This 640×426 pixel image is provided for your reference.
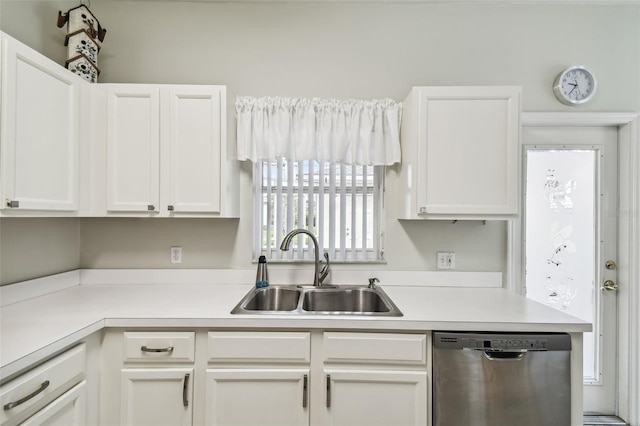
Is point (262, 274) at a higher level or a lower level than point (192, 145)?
lower

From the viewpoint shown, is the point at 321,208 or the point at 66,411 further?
the point at 321,208

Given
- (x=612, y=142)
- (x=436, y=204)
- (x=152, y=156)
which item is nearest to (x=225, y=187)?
(x=152, y=156)

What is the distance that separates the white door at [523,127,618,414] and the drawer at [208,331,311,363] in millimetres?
1722

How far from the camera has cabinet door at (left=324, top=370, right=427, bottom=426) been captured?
1387mm

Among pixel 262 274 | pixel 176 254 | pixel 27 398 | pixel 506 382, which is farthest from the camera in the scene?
pixel 176 254

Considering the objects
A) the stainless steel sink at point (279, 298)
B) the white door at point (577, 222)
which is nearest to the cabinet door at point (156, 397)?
the stainless steel sink at point (279, 298)

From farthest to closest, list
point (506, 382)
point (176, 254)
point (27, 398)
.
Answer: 1. point (176, 254)
2. point (506, 382)
3. point (27, 398)

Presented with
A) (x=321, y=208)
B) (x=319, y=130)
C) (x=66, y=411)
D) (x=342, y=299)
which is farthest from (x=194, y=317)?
(x=319, y=130)

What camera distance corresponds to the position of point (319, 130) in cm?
198

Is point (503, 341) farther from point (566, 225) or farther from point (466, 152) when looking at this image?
point (566, 225)

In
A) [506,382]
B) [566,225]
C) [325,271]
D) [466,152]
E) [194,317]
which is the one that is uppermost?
[466,152]

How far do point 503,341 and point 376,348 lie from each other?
0.56m

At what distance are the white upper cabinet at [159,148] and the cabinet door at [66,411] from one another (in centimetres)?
89

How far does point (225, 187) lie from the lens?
179 centimetres
